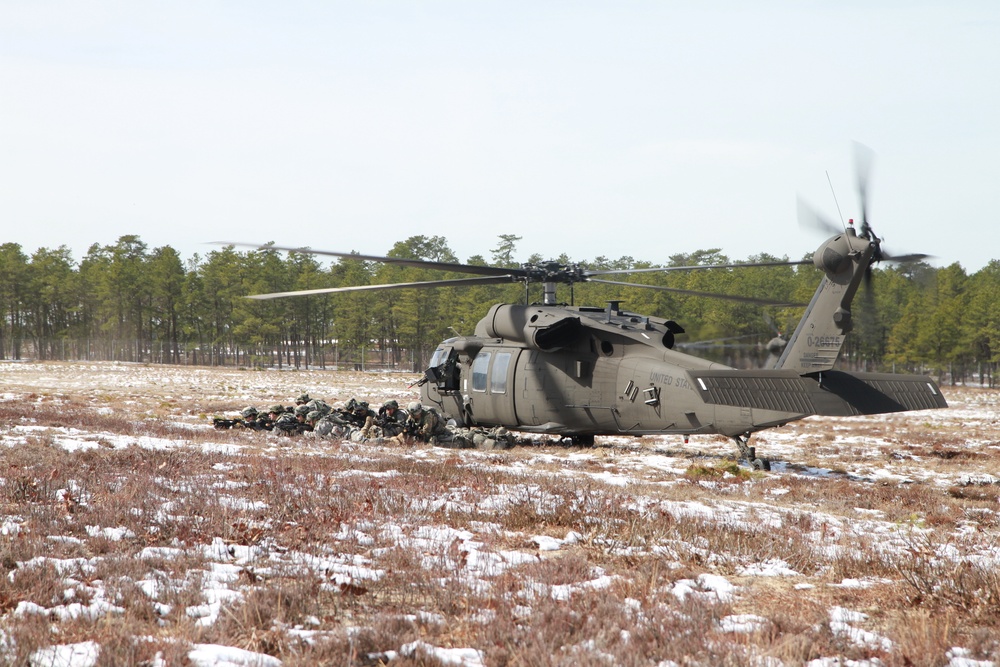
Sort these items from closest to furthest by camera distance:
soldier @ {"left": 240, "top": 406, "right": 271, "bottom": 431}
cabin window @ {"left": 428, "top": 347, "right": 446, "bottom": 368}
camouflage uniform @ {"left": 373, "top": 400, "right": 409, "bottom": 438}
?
camouflage uniform @ {"left": 373, "top": 400, "right": 409, "bottom": 438}, soldier @ {"left": 240, "top": 406, "right": 271, "bottom": 431}, cabin window @ {"left": 428, "top": 347, "right": 446, "bottom": 368}

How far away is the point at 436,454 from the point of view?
1736 centimetres

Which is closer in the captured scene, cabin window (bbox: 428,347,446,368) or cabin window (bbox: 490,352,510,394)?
cabin window (bbox: 490,352,510,394)

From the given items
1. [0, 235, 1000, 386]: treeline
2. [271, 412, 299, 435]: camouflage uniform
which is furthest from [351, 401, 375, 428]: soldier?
[0, 235, 1000, 386]: treeline

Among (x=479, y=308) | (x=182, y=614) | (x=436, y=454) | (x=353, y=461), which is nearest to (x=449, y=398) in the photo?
(x=436, y=454)

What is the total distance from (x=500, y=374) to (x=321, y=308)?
71.7 m

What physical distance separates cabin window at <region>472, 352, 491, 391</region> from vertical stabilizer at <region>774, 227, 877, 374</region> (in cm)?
792

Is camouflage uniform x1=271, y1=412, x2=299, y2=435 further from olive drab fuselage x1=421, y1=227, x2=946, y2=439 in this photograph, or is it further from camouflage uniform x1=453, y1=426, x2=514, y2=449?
camouflage uniform x1=453, y1=426, x2=514, y2=449

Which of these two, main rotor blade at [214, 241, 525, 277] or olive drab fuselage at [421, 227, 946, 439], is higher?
main rotor blade at [214, 241, 525, 277]

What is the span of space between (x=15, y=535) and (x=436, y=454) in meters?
10.4

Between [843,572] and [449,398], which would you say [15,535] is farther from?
[449,398]

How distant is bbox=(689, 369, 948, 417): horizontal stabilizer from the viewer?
13.6 meters

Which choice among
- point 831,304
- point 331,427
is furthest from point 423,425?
point 831,304

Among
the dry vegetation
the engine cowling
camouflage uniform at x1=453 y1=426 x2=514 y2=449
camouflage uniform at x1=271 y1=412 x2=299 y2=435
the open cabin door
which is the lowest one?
camouflage uniform at x1=453 y1=426 x2=514 y2=449

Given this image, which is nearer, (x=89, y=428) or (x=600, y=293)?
(x=89, y=428)
